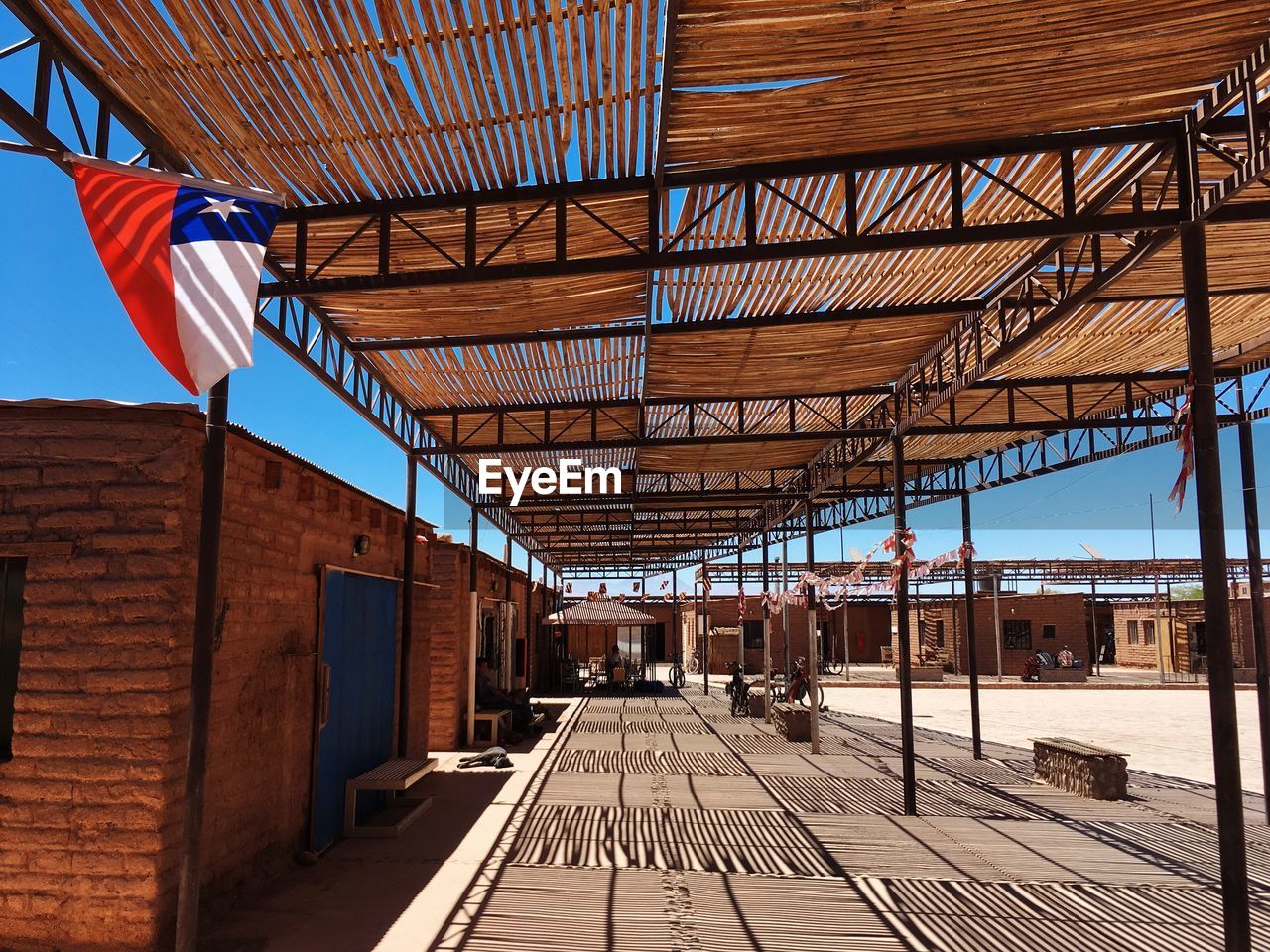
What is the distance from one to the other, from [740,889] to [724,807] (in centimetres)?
299

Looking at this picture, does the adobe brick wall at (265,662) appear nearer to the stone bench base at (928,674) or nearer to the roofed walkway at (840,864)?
the roofed walkway at (840,864)

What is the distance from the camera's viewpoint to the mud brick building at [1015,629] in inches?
1510

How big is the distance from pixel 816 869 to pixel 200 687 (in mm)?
5216

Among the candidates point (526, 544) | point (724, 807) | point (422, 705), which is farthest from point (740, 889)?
point (526, 544)

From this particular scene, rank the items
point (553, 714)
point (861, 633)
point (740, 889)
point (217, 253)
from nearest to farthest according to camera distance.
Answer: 1. point (217, 253)
2. point (740, 889)
3. point (553, 714)
4. point (861, 633)

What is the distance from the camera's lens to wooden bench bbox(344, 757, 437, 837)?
8.23 metres

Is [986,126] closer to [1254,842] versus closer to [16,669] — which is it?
[16,669]

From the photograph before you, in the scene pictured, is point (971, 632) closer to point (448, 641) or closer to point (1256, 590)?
point (1256, 590)

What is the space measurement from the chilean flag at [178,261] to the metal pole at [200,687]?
93 centimetres

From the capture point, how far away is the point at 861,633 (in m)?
46.8

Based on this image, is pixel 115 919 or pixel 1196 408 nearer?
pixel 115 919

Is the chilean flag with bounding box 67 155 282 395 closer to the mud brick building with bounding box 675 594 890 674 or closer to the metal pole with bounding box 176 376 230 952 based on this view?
the metal pole with bounding box 176 376 230 952

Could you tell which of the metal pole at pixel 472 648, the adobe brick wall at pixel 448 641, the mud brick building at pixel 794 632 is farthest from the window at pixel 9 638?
the mud brick building at pixel 794 632

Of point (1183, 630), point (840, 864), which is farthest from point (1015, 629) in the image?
point (840, 864)
